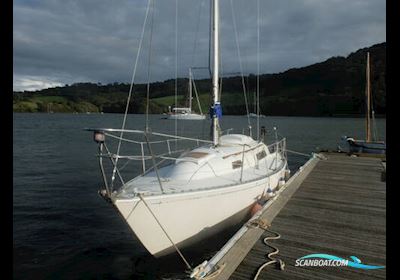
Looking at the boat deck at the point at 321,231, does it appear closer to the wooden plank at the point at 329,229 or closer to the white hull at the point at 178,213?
the wooden plank at the point at 329,229

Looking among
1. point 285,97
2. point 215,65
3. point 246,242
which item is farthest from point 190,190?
point 285,97

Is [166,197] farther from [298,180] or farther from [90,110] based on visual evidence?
[90,110]

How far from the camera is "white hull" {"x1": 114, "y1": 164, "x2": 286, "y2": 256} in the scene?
738cm

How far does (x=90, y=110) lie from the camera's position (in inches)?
7170

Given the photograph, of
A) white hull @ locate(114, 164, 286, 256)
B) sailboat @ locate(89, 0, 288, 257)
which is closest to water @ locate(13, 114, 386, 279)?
white hull @ locate(114, 164, 286, 256)

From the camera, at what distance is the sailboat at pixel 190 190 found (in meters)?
7.37

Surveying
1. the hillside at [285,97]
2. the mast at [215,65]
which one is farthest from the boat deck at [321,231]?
the hillside at [285,97]

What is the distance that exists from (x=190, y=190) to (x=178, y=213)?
0.65 metres

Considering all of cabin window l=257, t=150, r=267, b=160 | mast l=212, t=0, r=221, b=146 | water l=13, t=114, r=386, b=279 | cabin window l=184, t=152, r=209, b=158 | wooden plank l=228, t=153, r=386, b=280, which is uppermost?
mast l=212, t=0, r=221, b=146

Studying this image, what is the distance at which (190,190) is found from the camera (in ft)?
26.9

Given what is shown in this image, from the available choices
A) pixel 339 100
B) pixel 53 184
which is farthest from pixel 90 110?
pixel 53 184

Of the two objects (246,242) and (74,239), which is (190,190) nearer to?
(246,242)

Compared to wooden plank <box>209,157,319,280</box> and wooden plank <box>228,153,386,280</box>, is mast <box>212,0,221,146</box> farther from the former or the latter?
wooden plank <box>228,153,386,280</box>
